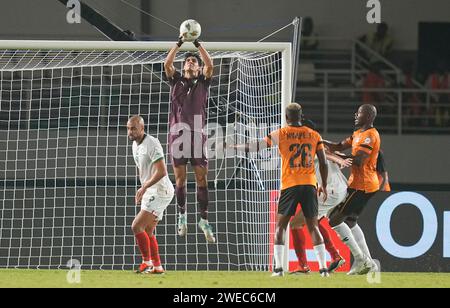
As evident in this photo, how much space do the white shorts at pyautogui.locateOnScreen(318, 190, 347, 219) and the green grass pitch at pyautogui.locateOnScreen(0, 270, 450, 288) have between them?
0.60 metres

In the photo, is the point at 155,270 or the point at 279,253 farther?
the point at 155,270

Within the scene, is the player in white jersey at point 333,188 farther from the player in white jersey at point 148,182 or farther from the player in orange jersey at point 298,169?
the player in white jersey at point 148,182

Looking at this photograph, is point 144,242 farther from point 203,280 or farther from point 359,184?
point 359,184

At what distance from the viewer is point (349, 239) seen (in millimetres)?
12664

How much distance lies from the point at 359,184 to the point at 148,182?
198 cm

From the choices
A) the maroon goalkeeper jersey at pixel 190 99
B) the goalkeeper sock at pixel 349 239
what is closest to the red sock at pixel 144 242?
the maroon goalkeeper jersey at pixel 190 99

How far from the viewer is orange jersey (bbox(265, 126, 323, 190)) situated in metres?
11.8

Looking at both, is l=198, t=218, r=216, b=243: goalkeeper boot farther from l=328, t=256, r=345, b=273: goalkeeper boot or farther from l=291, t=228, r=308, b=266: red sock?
l=328, t=256, r=345, b=273: goalkeeper boot

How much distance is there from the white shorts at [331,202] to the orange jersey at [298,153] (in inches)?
40.1

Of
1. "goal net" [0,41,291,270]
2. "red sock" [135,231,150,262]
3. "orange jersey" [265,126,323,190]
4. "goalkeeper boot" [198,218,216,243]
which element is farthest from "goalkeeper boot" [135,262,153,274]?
"goal net" [0,41,291,270]

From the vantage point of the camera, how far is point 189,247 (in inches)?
576

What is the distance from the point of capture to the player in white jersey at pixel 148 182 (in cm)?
1200

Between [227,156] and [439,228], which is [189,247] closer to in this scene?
[227,156]

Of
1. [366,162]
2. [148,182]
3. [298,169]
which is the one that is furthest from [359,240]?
[148,182]
